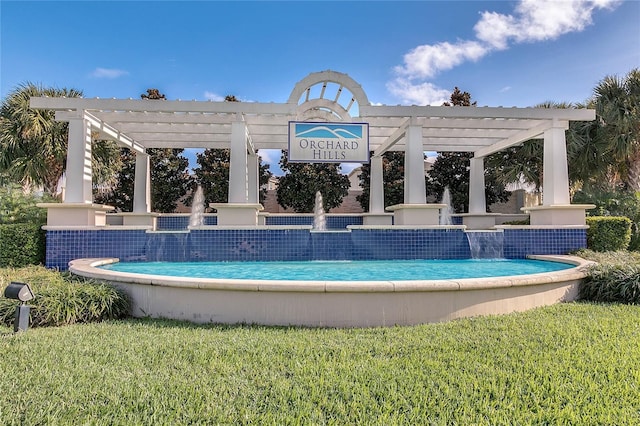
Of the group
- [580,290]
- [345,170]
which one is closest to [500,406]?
[580,290]

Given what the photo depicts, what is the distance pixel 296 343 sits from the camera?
3475mm

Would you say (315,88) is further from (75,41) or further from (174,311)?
(174,311)

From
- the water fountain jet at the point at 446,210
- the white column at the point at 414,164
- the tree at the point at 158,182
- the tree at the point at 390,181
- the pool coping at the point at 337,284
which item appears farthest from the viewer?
the tree at the point at 390,181

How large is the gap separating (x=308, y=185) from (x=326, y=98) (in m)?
7.05

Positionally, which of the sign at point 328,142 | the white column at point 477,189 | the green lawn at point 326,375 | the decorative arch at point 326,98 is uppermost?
the decorative arch at point 326,98

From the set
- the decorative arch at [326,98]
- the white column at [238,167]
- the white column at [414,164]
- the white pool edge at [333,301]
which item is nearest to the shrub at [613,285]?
the white pool edge at [333,301]

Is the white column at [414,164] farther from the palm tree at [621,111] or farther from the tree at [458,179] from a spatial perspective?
the tree at [458,179]

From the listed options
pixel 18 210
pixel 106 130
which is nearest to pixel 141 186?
→ pixel 106 130

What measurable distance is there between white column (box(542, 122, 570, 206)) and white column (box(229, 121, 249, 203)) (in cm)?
811

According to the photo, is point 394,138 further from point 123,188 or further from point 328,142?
point 123,188

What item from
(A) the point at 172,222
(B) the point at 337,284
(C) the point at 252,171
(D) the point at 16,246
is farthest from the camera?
(A) the point at 172,222

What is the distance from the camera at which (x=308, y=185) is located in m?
18.1

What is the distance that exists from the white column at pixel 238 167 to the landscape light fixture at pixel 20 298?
5.74 metres

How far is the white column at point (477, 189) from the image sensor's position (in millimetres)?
14469
